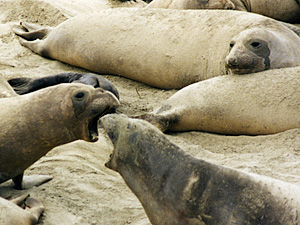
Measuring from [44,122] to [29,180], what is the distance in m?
0.43

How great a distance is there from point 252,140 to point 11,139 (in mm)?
1832

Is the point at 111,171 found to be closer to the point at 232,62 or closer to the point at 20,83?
the point at 232,62

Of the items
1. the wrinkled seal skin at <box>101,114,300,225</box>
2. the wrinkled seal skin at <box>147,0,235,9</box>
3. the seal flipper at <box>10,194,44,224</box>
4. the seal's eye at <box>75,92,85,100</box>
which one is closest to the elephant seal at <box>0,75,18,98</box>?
the seal's eye at <box>75,92,85,100</box>

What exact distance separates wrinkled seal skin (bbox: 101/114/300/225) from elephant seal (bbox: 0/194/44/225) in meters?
0.59

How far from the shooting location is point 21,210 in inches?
97.6

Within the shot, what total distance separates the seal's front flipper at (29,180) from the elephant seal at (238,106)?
4.06 feet

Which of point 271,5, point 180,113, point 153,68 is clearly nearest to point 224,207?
point 180,113

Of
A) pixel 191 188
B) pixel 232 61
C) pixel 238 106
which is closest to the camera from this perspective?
pixel 191 188

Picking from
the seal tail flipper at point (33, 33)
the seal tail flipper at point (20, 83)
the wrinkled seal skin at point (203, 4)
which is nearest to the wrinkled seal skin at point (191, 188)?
the seal tail flipper at point (20, 83)

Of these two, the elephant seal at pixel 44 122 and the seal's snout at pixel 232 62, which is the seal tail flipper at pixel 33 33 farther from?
the elephant seal at pixel 44 122

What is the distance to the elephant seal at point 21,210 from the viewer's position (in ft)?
7.66

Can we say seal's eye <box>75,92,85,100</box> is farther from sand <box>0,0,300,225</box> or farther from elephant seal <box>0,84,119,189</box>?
sand <box>0,0,300,225</box>

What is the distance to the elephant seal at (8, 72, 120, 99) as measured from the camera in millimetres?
4551

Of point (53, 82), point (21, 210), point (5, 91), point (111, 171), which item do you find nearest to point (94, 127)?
point (111, 171)
